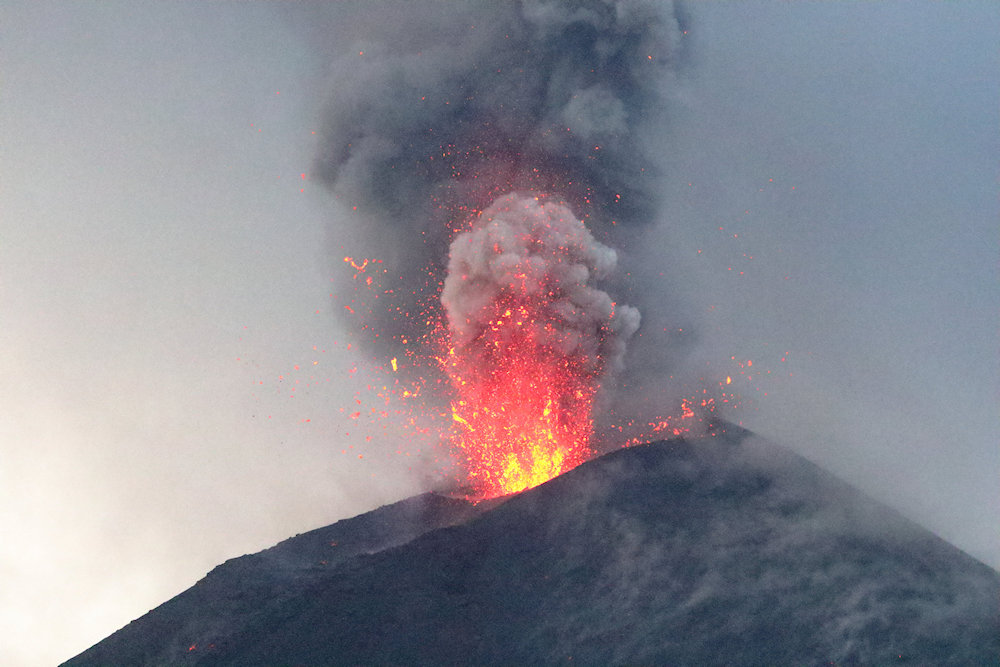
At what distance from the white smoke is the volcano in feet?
15.9

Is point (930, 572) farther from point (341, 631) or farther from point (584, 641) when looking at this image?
point (341, 631)

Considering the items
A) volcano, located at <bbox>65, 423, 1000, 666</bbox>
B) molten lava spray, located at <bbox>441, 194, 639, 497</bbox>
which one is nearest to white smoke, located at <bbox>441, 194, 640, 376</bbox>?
molten lava spray, located at <bbox>441, 194, 639, 497</bbox>

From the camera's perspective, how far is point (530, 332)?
32500mm

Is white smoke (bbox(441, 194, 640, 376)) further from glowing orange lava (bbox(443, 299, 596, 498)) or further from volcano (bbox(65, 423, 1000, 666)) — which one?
volcano (bbox(65, 423, 1000, 666))

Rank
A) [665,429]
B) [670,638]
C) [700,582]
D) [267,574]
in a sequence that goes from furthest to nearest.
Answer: [665,429], [267,574], [700,582], [670,638]

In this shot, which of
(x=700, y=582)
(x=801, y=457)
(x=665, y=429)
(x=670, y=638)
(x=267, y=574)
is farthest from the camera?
(x=665, y=429)

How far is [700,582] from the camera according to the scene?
990 inches

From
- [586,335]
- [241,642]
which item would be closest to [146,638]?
[241,642]

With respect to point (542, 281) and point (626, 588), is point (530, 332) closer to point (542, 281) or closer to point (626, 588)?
point (542, 281)

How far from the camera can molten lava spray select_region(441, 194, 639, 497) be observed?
3247cm

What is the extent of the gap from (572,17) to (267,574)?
24.7m

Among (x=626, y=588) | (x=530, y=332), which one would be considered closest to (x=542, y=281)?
(x=530, y=332)

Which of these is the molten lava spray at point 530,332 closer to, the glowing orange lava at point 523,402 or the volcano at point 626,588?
the glowing orange lava at point 523,402

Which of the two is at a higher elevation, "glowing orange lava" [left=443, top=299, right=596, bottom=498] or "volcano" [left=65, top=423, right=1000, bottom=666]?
"glowing orange lava" [left=443, top=299, right=596, bottom=498]
